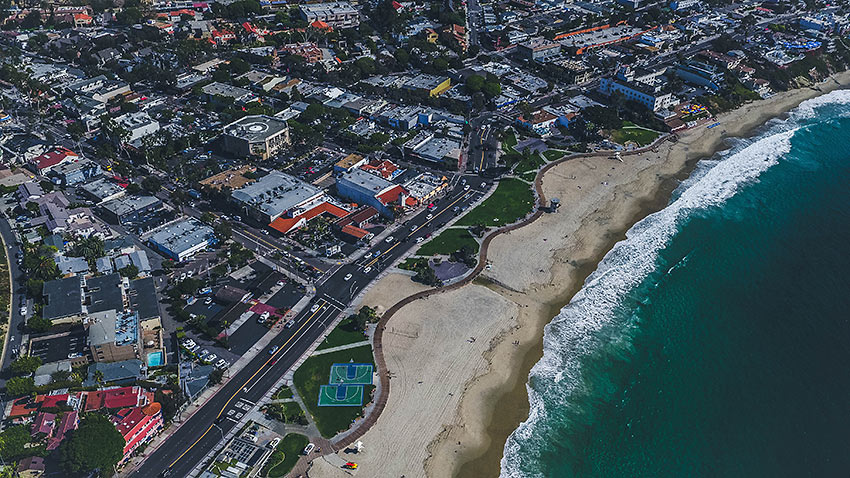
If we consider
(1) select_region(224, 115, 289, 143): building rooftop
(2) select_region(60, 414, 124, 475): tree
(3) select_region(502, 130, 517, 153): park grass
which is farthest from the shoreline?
(1) select_region(224, 115, 289, 143): building rooftop

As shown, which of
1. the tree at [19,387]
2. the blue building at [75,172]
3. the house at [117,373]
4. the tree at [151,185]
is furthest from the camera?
the blue building at [75,172]

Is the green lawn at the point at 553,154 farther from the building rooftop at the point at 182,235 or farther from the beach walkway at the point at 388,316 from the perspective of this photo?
the building rooftop at the point at 182,235

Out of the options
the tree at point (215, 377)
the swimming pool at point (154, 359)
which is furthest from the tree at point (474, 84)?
the swimming pool at point (154, 359)

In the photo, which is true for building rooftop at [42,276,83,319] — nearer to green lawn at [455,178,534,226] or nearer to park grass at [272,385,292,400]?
park grass at [272,385,292,400]

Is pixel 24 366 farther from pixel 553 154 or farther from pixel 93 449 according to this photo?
pixel 553 154

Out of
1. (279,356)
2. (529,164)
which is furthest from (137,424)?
(529,164)

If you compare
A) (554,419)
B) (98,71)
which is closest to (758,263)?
(554,419)

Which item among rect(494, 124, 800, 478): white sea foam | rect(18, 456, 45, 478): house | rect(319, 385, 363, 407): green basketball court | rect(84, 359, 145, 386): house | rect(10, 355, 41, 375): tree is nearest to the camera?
rect(18, 456, 45, 478): house
